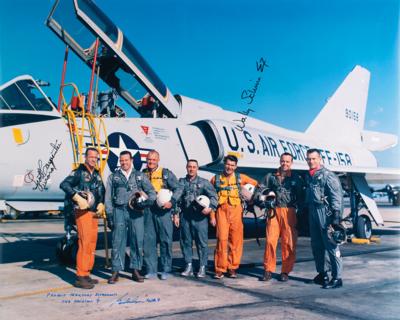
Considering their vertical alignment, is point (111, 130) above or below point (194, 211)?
above

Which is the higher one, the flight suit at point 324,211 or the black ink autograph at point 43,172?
the black ink autograph at point 43,172

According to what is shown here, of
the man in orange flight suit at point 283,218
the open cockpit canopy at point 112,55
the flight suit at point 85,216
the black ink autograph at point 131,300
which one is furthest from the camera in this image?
the open cockpit canopy at point 112,55

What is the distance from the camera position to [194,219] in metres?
5.72

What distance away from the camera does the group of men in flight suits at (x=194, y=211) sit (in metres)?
5.04

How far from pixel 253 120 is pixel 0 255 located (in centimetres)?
844

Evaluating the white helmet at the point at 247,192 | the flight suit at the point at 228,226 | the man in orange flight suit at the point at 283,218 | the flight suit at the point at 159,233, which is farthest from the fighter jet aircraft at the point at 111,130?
the man in orange flight suit at the point at 283,218

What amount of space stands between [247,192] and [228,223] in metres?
0.56

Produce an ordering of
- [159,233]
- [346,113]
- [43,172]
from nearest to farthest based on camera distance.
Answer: [159,233], [43,172], [346,113]

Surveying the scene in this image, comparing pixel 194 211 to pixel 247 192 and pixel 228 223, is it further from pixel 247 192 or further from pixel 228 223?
pixel 247 192

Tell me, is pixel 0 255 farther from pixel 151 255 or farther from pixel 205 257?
pixel 205 257

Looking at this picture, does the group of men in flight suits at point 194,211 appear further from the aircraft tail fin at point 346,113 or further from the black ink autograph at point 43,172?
the aircraft tail fin at point 346,113

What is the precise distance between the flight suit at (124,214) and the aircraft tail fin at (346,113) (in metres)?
13.0

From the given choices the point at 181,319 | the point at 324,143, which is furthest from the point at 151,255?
the point at 324,143

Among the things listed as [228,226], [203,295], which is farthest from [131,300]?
[228,226]
